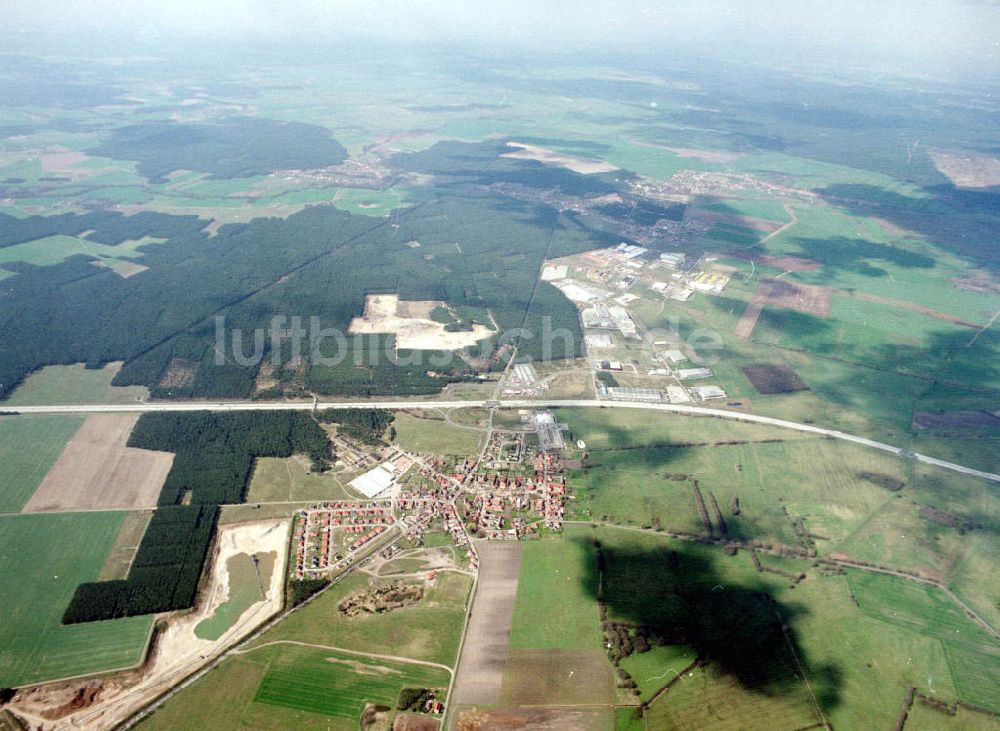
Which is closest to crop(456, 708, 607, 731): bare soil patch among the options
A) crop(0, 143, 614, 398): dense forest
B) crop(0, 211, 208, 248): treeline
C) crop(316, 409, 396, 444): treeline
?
crop(316, 409, 396, 444): treeline

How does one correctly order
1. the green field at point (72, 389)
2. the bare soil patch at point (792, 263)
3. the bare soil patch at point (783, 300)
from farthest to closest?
the bare soil patch at point (792, 263)
the bare soil patch at point (783, 300)
the green field at point (72, 389)

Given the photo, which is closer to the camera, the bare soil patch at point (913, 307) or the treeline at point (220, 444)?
the treeline at point (220, 444)

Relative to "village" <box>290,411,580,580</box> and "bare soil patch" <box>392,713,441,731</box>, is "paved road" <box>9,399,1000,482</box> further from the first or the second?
"bare soil patch" <box>392,713,441,731</box>

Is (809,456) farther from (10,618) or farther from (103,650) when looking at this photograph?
(10,618)

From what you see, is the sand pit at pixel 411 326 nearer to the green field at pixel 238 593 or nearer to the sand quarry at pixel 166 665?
the green field at pixel 238 593

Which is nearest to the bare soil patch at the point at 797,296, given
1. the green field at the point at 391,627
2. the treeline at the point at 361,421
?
the treeline at the point at 361,421

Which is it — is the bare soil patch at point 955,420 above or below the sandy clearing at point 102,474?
above

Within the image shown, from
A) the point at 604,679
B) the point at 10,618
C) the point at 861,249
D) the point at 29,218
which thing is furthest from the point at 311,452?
the point at 861,249

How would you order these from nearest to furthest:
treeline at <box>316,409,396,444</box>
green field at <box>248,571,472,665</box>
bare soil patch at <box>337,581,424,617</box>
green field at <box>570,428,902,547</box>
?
green field at <box>248,571,472,665</box> < bare soil patch at <box>337,581,424,617</box> < green field at <box>570,428,902,547</box> < treeline at <box>316,409,396,444</box>
